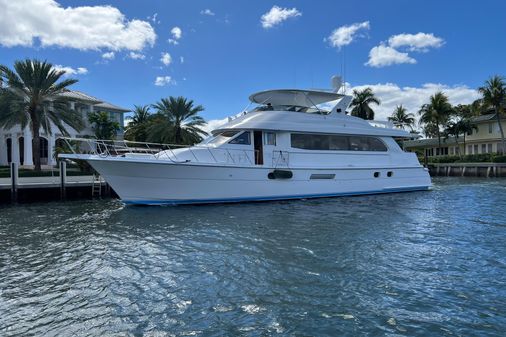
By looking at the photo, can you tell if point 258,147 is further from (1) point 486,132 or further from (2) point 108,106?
(1) point 486,132

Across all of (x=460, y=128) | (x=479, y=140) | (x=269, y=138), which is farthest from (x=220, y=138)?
(x=479, y=140)

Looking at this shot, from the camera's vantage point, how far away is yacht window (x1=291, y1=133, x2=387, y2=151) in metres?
16.5

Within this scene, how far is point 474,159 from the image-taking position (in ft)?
127

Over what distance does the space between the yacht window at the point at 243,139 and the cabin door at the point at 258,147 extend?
36cm

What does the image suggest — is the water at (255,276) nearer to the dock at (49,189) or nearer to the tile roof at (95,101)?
the dock at (49,189)

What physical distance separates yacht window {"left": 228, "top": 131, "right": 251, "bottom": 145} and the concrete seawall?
92.6 ft

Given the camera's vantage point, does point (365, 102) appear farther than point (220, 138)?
Yes

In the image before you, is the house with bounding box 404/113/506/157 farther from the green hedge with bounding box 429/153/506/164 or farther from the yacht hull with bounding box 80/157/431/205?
the yacht hull with bounding box 80/157/431/205

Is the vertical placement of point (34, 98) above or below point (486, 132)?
above

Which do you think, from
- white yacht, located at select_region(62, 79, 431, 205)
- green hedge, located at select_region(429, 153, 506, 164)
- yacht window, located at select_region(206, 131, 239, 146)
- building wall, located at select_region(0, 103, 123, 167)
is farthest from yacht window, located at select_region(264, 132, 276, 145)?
green hedge, located at select_region(429, 153, 506, 164)

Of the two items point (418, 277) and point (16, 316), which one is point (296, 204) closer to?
point (418, 277)

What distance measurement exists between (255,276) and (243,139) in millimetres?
9607

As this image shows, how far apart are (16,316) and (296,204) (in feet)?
37.1

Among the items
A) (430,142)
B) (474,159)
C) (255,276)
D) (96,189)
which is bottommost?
(255,276)
